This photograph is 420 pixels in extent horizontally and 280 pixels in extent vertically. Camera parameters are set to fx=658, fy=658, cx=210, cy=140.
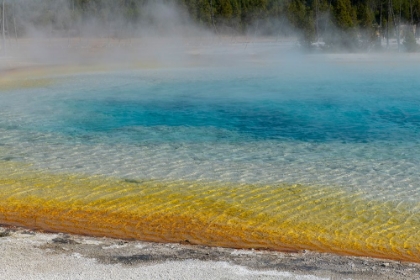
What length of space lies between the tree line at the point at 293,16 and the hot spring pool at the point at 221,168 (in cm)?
1775

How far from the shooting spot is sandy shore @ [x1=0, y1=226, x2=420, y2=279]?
3.34 m

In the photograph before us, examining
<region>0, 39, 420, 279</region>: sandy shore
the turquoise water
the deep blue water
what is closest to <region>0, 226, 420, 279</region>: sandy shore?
<region>0, 39, 420, 279</region>: sandy shore

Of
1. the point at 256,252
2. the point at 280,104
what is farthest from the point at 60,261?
the point at 280,104

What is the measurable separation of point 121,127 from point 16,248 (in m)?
4.64

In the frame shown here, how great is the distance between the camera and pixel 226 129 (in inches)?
321

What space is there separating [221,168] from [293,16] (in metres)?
28.8

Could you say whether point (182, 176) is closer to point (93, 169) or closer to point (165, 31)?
point (93, 169)

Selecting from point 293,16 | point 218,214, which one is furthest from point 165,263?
point 293,16

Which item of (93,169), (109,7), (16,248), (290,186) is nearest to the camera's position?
(16,248)

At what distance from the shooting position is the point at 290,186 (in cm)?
540

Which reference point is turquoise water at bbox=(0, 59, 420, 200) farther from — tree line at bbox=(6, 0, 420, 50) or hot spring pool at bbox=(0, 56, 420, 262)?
tree line at bbox=(6, 0, 420, 50)

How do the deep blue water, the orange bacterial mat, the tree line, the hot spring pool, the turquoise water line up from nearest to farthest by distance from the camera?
1. the orange bacterial mat
2. the hot spring pool
3. the turquoise water
4. the deep blue water
5. the tree line

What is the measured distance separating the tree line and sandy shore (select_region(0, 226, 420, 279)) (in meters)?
23.9

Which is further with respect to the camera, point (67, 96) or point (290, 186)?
point (67, 96)
